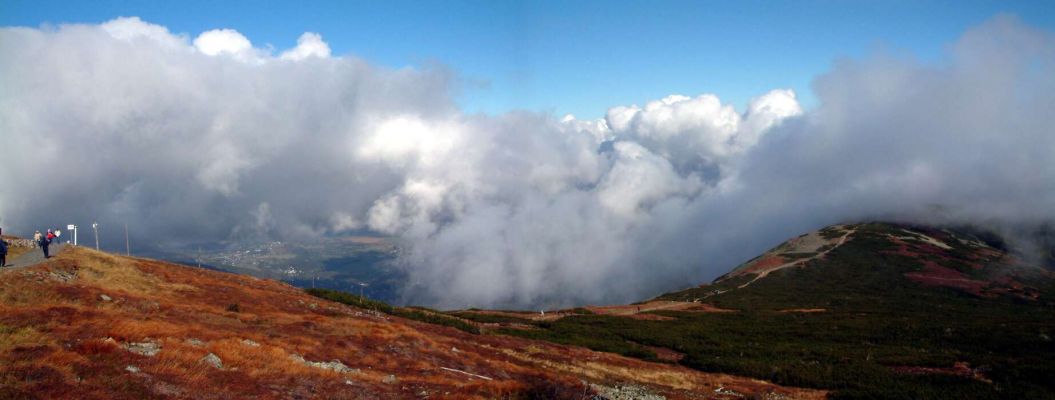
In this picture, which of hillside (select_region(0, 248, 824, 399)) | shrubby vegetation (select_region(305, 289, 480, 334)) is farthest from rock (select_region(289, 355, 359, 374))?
shrubby vegetation (select_region(305, 289, 480, 334))

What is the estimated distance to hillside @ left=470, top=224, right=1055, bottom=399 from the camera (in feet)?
139

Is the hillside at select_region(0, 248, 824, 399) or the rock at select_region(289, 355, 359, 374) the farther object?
the rock at select_region(289, 355, 359, 374)

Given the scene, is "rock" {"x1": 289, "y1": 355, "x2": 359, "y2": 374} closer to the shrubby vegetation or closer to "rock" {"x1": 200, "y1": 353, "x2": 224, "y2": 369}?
"rock" {"x1": 200, "y1": 353, "x2": 224, "y2": 369}

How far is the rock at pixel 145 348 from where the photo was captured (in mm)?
21172

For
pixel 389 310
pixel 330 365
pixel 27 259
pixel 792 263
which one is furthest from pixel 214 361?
pixel 792 263

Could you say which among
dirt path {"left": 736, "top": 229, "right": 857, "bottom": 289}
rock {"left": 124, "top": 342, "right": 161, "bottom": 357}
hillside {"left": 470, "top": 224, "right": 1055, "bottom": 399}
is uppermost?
dirt path {"left": 736, "top": 229, "right": 857, "bottom": 289}

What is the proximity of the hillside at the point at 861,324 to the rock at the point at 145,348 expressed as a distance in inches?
1555

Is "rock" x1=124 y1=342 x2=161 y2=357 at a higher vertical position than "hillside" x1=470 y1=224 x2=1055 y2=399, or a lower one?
higher

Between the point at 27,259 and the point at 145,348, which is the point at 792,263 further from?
the point at 145,348

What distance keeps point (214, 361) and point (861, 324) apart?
81300 millimetres

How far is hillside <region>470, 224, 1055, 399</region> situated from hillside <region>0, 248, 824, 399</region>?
8.19m

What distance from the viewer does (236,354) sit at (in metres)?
23.8

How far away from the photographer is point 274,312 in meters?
43.0

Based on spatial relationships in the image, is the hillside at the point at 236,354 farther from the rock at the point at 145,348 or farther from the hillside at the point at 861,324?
the hillside at the point at 861,324
